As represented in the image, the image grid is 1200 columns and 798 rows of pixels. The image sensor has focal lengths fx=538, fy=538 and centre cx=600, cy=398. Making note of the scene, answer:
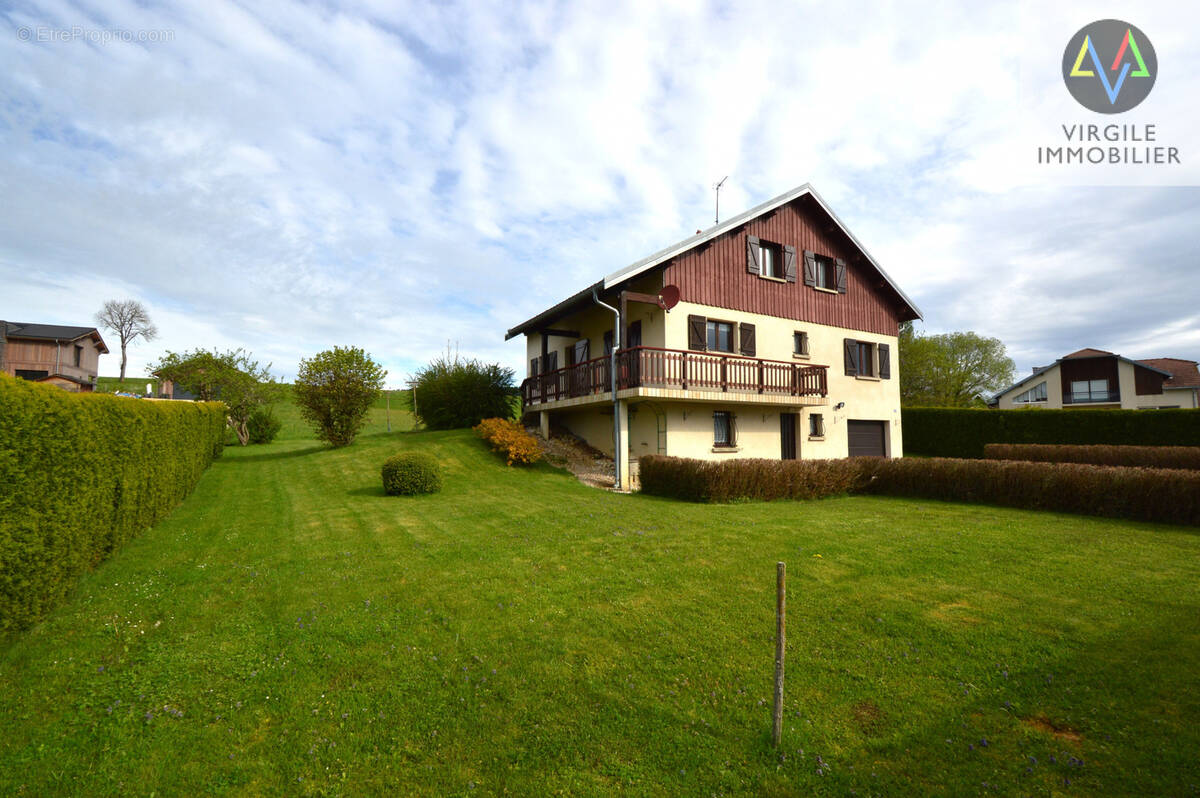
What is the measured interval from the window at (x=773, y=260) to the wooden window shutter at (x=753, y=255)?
0.55 meters

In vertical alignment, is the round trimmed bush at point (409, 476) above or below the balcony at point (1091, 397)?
below

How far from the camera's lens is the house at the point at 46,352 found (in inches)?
1671

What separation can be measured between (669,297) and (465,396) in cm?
1063

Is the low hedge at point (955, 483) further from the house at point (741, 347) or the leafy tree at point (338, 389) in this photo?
the leafy tree at point (338, 389)

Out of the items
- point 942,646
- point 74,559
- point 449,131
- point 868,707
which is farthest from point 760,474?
point 74,559

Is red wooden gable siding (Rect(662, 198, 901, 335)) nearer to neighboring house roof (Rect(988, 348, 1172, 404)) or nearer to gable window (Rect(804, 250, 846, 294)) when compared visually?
gable window (Rect(804, 250, 846, 294))

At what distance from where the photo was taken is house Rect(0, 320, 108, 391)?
4244 cm

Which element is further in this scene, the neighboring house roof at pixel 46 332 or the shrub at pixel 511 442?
the neighboring house roof at pixel 46 332

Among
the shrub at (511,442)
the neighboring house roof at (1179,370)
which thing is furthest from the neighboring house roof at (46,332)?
the neighboring house roof at (1179,370)

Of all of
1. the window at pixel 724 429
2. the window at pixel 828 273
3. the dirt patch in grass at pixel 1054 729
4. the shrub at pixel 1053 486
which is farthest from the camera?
the window at pixel 828 273

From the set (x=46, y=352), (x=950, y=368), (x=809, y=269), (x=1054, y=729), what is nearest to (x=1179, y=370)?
(x=950, y=368)

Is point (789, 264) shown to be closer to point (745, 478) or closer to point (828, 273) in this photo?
point (828, 273)

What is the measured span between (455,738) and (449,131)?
11184mm

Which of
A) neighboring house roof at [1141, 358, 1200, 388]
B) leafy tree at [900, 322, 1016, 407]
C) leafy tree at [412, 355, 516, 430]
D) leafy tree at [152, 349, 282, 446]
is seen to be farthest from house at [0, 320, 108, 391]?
neighboring house roof at [1141, 358, 1200, 388]
